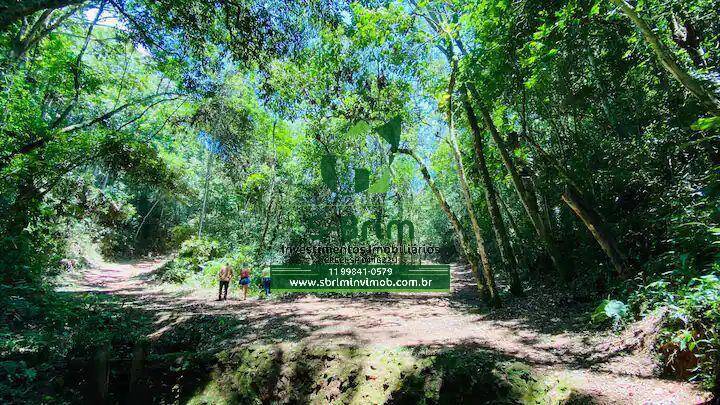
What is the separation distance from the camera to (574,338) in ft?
18.9

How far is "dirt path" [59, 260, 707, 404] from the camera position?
3908 mm

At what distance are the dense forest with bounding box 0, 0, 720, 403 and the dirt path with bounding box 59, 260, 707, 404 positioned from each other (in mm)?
213

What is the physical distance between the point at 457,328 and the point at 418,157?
5030mm

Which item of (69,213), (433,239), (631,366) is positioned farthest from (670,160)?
(433,239)

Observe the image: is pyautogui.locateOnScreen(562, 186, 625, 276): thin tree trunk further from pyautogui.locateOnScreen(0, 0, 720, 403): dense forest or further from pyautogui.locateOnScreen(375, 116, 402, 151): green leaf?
pyautogui.locateOnScreen(375, 116, 402, 151): green leaf

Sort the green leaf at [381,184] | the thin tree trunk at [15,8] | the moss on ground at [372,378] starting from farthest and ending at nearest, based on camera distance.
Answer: the moss on ground at [372,378]
the thin tree trunk at [15,8]
the green leaf at [381,184]

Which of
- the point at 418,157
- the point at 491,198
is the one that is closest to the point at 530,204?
the point at 491,198

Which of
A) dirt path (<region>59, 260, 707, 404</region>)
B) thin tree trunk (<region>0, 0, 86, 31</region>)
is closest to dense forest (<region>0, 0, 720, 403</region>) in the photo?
thin tree trunk (<region>0, 0, 86, 31</region>)

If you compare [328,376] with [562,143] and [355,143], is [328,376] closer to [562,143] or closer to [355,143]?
[562,143]

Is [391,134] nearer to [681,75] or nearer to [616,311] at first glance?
[681,75]

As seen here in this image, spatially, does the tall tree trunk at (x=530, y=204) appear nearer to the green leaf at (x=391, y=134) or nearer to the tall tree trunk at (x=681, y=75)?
the tall tree trunk at (x=681, y=75)

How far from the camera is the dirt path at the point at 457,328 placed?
391 cm

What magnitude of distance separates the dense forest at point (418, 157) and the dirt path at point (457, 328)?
213 mm

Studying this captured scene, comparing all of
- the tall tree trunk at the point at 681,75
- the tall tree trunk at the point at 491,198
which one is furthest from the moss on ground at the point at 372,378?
the tall tree trunk at the point at 491,198
